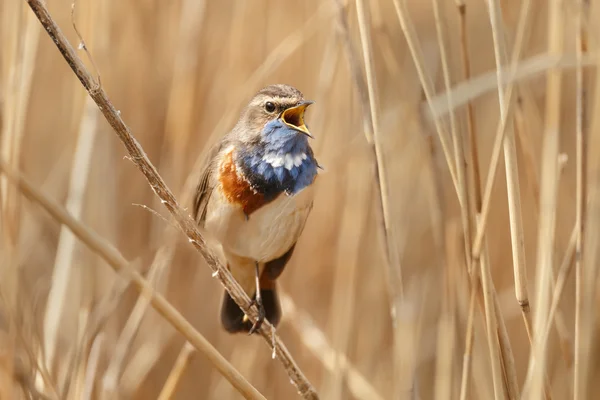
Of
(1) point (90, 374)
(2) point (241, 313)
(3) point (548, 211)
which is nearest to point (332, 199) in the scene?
(2) point (241, 313)

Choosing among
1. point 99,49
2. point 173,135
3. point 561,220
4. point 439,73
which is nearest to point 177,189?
point 173,135

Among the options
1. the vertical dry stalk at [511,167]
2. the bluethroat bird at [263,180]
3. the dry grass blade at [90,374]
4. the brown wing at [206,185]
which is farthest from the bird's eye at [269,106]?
the dry grass blade at [90,374]

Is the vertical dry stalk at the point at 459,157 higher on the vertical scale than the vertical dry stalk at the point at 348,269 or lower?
higher

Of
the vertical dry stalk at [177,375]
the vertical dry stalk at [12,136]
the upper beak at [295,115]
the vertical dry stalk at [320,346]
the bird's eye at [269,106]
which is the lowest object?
the vertical dry stalk at [320,346]

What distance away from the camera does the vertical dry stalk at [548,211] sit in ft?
4.39

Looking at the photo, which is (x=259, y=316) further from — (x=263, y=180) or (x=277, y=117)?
(x=277, y=117)

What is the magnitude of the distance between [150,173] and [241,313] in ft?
2.92

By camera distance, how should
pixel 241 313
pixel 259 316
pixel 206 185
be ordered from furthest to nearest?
pixel 241 313, pixel 206 185, pixel 259 316

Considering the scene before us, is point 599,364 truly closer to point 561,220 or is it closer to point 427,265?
point 561,220

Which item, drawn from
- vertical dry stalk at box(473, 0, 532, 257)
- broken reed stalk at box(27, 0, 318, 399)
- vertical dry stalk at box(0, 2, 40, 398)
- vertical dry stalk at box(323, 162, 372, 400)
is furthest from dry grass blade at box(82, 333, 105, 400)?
vertical dry stalk at box(473, 0, 532, 257)

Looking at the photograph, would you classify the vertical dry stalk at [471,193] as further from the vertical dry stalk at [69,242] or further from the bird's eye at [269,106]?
the vertical dry stalk at [69,242]

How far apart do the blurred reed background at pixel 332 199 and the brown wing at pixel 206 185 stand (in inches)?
1.9

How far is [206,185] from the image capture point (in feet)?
6.32

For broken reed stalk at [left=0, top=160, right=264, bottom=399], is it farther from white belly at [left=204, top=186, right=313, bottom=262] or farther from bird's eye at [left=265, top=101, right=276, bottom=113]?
bird's eye at [left=265, top=101, right=276, bottom=113]
